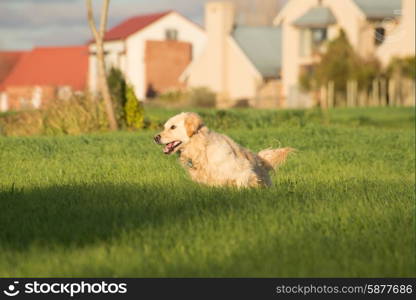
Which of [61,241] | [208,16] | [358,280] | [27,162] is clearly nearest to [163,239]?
[61,241]

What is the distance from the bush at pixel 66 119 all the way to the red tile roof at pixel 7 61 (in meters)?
69.9

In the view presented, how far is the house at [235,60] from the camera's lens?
71.4m

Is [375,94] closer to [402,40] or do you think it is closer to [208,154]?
[402,40]

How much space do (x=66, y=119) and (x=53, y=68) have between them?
2584 inches

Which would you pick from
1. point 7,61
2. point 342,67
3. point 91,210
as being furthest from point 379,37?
point 91,210

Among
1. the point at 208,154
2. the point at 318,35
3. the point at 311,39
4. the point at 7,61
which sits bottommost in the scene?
the point at 208,154

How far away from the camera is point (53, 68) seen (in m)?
92.6

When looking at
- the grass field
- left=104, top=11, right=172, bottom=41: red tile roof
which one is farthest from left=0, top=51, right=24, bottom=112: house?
the grass field

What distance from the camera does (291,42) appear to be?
67.5 m

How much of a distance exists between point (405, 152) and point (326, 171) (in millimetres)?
5738

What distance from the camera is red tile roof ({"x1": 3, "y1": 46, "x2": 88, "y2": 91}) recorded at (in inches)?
3602

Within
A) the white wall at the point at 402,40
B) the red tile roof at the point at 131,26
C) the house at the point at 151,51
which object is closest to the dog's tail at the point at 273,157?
the white wall at the point at 402,40

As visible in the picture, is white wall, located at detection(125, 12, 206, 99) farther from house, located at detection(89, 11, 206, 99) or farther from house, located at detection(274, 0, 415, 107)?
house, located at detection(274, 0, 415, 107)

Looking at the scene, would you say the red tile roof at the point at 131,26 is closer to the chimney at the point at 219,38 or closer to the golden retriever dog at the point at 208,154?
the chimney at the point at 219,38
